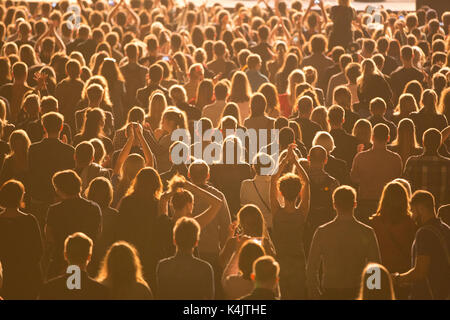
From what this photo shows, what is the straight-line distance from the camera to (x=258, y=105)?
9.88 m

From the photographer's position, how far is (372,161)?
8.51 meters

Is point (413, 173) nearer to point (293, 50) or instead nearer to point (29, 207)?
point (29, 207)

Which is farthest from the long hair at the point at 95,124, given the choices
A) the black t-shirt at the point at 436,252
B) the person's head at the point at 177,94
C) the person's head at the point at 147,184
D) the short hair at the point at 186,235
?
the black t-shirt at the point at 436,252

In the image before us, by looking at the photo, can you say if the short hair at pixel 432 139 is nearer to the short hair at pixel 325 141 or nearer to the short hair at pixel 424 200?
the short hair at pixel 325 141

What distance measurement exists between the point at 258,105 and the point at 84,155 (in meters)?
2.67

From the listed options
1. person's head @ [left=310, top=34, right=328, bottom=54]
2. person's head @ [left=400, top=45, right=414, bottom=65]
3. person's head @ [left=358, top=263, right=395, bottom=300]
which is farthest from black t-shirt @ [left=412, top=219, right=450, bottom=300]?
person's head @ [left=310, top=34, right=328, bottom=54]

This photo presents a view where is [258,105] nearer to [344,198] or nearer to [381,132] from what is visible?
[381,132]

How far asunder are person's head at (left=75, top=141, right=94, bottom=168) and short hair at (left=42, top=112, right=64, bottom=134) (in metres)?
0.58

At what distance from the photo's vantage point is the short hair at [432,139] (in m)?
8.34

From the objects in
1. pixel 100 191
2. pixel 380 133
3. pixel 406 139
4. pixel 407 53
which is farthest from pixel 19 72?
pixel 407 53

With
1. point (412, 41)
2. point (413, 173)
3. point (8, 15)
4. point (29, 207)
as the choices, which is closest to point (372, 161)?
point (413, 173)

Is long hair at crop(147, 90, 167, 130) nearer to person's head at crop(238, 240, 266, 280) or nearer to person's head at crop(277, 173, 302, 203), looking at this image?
person's head at crop(277, 173, 302, 203)

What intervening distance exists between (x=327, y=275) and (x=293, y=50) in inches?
287

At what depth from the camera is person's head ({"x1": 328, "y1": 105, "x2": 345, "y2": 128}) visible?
9008 mm
